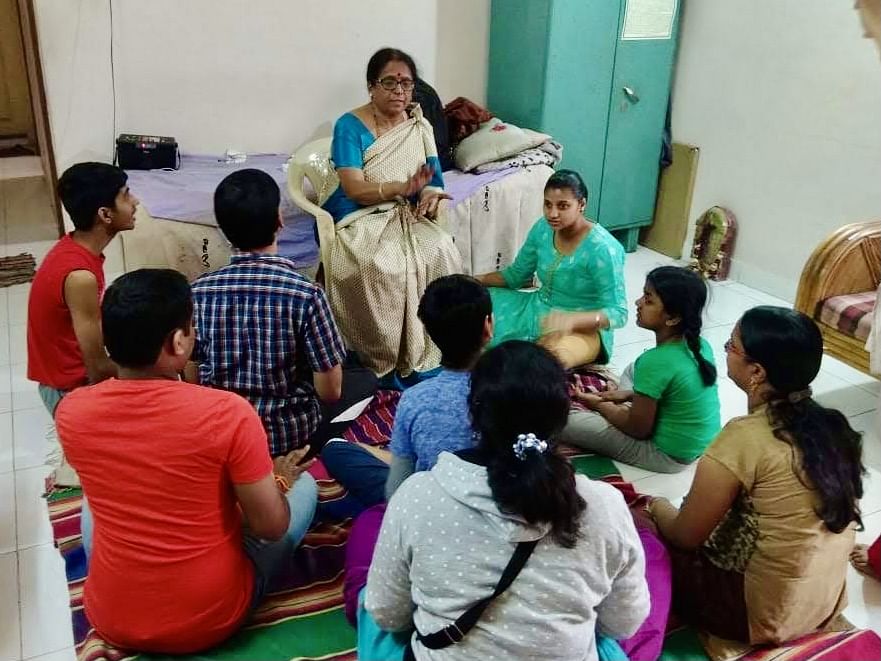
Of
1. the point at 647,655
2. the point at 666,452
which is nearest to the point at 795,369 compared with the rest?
the point at 647,655

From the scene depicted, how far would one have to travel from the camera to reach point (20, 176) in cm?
537

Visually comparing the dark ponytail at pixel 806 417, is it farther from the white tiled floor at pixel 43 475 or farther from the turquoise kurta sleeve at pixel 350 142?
the turquoise kurta sleeve at pixel 350 142

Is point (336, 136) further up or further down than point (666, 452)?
further up

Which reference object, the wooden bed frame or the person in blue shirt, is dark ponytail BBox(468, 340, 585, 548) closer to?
the person in blue shirt

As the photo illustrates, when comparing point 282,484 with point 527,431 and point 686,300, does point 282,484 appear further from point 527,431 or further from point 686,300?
point 686,300

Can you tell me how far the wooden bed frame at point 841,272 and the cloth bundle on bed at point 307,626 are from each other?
44.1 inches

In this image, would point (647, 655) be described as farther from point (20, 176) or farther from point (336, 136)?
point (20, 176)

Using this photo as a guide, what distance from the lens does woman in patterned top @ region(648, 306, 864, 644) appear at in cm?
156

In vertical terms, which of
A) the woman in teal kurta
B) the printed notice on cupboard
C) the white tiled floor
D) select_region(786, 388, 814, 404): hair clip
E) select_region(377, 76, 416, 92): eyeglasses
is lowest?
the white tiled floor

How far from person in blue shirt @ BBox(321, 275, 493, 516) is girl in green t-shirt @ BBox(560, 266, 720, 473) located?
68cm

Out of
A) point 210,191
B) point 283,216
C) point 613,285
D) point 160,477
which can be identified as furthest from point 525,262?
point 160,477

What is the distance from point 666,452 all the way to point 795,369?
879 millimetres

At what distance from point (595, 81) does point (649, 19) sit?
1.37 ft

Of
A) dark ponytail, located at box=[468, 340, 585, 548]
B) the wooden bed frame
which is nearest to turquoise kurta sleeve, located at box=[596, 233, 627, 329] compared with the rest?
the wooden bed frame
